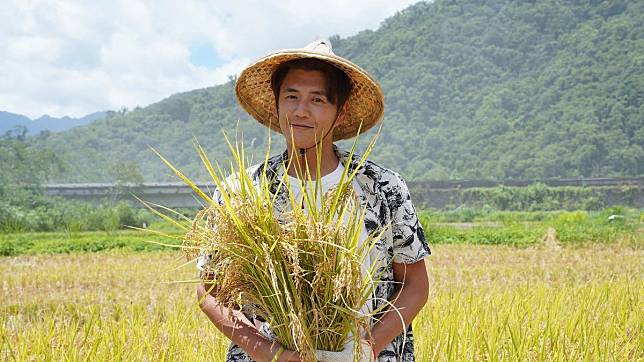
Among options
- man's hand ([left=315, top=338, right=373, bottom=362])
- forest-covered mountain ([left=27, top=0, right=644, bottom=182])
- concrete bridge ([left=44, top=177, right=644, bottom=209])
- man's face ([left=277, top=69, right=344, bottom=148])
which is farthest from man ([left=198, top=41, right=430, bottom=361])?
forest-covered mountain ([left=27, top=0, right=644, bottom=182])

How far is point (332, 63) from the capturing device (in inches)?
62.7

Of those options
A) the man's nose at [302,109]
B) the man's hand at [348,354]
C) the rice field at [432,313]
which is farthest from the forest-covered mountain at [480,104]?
the man's hand at [348,354]

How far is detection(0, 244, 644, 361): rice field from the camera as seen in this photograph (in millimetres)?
2686

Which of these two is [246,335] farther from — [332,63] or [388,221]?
[332,63]

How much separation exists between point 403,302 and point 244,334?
1.25 ft

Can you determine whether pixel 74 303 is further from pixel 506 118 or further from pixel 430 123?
pixel 430 123

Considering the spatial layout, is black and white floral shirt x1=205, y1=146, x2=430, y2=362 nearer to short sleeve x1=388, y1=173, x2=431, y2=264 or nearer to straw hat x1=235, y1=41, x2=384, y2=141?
short sleeve x1=388, y1=173, x2=431, y2=264

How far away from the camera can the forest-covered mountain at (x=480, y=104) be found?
5766 centimetres

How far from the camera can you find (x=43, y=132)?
79188 millimetres

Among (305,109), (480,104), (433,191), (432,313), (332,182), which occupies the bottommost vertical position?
(433,191)

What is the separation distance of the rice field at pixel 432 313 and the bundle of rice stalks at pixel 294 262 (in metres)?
0.22

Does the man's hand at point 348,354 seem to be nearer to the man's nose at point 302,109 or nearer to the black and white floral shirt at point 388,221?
the black and white floral shirt at point 388,221

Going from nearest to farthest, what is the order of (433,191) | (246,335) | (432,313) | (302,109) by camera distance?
(246,335) < (302,109) < (432,313) < (433,191)

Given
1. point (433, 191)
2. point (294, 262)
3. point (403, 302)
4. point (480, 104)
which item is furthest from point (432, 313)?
point (480, 104)
